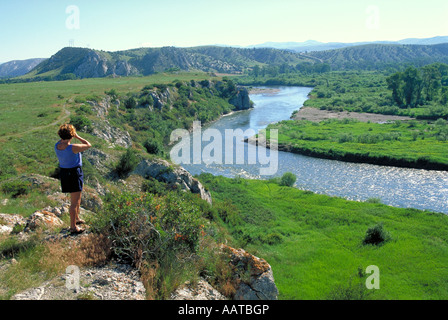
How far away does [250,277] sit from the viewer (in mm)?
8516

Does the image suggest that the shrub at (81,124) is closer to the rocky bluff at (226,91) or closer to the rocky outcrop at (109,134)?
the rocky outcrop at (109,134)

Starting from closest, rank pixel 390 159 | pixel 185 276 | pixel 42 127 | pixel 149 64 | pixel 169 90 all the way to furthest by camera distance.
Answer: pixel 185 276 < pixel 42 127 < pixel 390 159 < pixel 169 90 < pixel 149 64

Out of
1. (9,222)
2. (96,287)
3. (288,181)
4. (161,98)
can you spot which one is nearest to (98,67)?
(161,98)

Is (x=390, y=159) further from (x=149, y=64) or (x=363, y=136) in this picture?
(x=149, y=64)

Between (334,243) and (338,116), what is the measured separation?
216 feet

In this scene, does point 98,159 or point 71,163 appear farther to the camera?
point 98,159

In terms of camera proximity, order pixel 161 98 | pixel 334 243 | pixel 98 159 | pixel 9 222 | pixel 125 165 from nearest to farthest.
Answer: pixel 9 222 → pixel 334 243 → pixel 125 165 → pixel 98 159 → pixel 161 98

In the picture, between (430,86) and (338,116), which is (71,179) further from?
(430,86)

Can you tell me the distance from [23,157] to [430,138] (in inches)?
2361

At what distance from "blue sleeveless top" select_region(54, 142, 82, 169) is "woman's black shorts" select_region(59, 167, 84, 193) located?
0.39 feet

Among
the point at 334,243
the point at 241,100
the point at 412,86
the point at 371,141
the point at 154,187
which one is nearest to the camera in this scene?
the point at 334,243

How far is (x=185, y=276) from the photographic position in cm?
717

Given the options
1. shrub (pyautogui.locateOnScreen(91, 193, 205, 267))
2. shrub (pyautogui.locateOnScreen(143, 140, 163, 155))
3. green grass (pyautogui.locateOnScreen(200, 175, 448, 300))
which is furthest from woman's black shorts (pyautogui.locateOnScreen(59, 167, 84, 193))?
shrub (pyautogui.locateOnScreen(143, 140, 163, 155))
